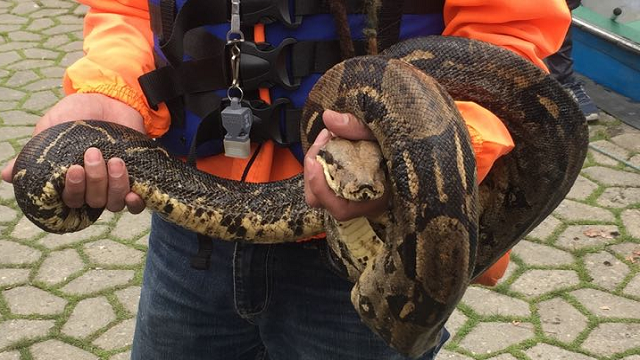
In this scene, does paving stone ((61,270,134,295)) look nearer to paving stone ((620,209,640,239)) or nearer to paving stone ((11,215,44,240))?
paving stone ((11,215,44,240))

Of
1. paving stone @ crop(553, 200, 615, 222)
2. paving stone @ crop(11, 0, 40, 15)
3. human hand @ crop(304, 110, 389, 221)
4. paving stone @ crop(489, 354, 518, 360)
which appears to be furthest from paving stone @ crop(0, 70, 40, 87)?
human hand @ crop(304, 110, 389, 221)

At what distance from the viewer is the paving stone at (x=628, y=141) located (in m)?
6.64

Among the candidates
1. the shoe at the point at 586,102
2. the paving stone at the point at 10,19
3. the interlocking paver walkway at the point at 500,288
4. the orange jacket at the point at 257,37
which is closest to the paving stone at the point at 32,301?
the interlocking paver walkway at the point at 500,288

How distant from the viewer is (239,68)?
2.17 m

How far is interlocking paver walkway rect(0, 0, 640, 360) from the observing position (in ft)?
14.9

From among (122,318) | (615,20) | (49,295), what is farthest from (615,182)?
(49,295)

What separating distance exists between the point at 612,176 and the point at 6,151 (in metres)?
4.75

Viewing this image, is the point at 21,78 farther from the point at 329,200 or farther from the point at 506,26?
the point at 329,200

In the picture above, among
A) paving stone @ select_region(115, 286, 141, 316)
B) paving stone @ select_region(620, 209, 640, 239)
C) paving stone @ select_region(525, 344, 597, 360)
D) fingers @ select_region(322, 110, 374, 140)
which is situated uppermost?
fingers @ select_region(322, 110, 374, 140)

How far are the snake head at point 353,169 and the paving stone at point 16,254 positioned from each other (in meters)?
3.98

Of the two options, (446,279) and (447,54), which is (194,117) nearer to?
(447,54)

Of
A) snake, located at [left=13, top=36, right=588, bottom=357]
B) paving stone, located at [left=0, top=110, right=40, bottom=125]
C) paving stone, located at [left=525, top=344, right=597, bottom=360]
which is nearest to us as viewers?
snake, located at [left=13, top=36, right=588, bottom=357]

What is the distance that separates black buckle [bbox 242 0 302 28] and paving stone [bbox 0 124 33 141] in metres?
5.22

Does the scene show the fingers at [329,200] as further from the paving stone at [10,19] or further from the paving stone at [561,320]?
the paving stone at [10,19]
